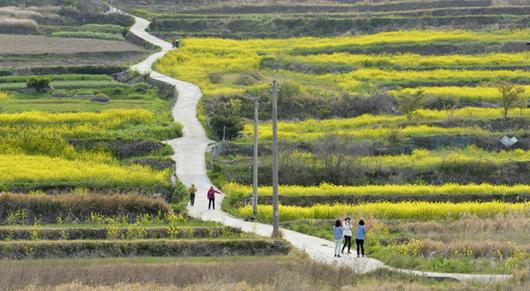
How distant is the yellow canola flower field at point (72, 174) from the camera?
124 ft

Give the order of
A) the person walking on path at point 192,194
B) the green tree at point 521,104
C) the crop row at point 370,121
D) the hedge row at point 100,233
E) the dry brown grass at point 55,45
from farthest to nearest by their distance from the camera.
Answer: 1. the dry brown grass at point 55,45
2. the green tree at point 521,104
3. the crop row at point 370,121
4. the person walking on path at point 192,194
5. the hedge row at point 100,233

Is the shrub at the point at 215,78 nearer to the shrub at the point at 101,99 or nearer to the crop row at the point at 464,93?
the shrub at the point at 101,99

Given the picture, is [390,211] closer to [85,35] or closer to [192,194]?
[192,194]

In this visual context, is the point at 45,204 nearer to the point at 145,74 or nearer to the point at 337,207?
the point at 337,207

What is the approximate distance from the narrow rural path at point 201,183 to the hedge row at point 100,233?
112 centimetres

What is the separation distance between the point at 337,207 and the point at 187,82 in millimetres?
27313

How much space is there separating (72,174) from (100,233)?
7691 mm

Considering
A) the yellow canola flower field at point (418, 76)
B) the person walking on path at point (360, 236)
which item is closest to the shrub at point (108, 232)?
the person walking on path at point (360, 236)

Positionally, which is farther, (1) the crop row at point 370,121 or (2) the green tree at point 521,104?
(2) the green tree at point 521,104

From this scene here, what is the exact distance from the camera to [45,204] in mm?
34656

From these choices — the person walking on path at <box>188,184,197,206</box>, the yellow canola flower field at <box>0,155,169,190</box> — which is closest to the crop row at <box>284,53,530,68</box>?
the yellow canola flower field at <box>0,155,169,190</box>

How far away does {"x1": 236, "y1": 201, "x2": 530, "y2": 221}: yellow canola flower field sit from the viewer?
34.8m

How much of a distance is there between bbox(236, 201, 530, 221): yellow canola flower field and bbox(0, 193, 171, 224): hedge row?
2.96 m

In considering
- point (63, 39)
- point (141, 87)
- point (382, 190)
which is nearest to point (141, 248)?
point (382, 190)
